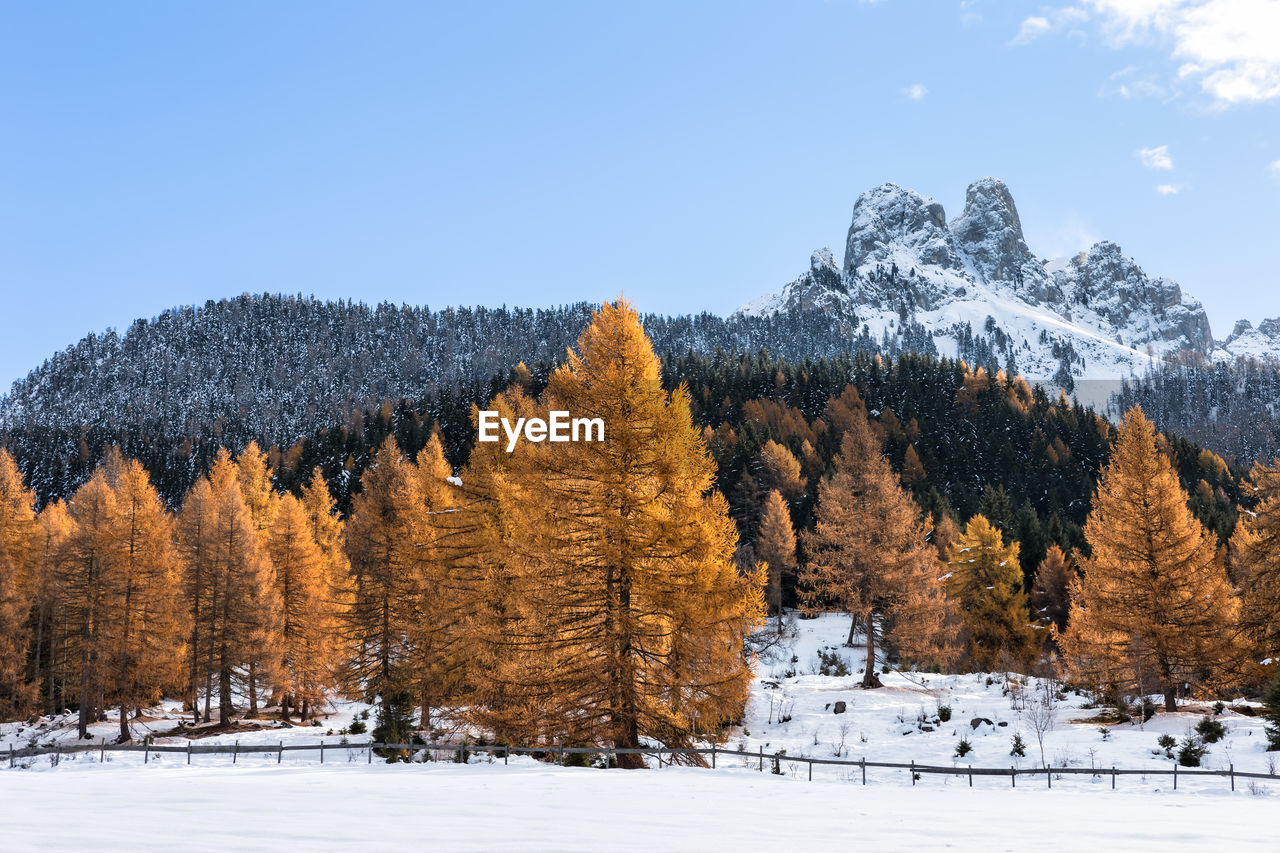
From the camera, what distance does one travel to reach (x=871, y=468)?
107 ft

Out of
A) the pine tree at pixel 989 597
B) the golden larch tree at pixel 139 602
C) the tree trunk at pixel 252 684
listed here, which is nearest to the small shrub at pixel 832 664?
the pine tree at pixel 989 597

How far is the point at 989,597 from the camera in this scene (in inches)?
1688

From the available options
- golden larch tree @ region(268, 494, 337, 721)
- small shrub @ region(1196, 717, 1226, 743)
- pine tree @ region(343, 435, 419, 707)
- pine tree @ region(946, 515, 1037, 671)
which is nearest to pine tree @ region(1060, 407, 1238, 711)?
small shrub @ region(1196, 717, 1226, 743)

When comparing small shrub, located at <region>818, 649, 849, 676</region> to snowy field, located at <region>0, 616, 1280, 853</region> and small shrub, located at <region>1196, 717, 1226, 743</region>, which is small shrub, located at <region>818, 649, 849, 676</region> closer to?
snowy field, located at <region>0, 616, 1280, 853</region>

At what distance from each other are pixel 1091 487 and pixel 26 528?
94435 millimetres

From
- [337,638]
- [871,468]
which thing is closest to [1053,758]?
[871,468]

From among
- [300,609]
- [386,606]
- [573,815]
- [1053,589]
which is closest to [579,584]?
[573,815]

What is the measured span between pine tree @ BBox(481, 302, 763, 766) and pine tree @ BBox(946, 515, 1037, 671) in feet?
104

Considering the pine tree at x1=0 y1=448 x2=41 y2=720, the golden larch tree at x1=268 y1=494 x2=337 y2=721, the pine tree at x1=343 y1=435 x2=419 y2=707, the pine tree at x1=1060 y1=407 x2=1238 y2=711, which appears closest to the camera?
the pine tree at x1=1060 y1=407 x2=1238 y2=711

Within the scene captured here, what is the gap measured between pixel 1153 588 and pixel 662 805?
71.5 ft

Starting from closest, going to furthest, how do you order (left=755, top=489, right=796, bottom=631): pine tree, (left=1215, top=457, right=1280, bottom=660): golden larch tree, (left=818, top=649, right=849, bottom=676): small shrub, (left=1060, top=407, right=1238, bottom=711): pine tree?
1. (left=1215, top=457, right=1280, bottom=660): golden larch tree
2. (left=1060, top=407, right=1238, bottom=711): pine tree
3. (left=818, top=649, right=849, bottom=676): small shrub
4. (left=755, top=489, right=796, bottom=631): pine tree

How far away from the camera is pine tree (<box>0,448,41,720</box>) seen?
3278 centimetres

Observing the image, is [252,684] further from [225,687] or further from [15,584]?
[15,584]

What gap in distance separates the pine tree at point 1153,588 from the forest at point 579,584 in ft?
0.27
